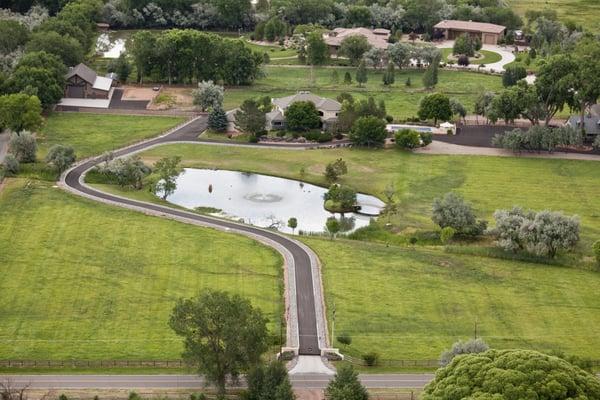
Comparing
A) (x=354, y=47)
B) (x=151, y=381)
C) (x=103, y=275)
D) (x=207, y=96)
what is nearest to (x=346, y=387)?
(x=151, y=381)

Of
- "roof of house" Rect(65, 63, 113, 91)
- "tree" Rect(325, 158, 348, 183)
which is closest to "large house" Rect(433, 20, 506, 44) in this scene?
"roof of house" Rect(65, 63, 113, 91)

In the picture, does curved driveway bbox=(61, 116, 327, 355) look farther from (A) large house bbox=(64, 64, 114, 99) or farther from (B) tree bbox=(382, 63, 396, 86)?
(B) tree bbox=(382, 63, 396, 86)

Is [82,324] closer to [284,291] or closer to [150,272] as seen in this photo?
[150,272]

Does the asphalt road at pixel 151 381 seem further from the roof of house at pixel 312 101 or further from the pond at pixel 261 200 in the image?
the roof of house at pixel 312 101

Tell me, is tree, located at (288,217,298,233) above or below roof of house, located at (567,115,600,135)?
below

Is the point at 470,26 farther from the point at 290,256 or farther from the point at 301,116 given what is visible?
the point at 290,256

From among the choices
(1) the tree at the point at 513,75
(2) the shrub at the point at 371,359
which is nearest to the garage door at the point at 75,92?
(1) the tree at the point at 513,75
